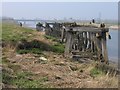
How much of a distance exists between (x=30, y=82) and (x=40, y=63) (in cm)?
378

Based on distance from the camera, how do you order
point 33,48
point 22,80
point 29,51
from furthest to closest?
point 33,48 < point 29,51 < point 22,80

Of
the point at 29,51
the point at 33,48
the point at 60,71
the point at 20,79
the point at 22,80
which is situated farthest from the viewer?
the point at 33,48

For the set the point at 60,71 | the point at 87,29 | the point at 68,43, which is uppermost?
the point at 87,29

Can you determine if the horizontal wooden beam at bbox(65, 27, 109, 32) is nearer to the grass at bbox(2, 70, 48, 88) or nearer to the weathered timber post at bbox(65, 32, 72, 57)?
the weathered timber post at bbox(65, 32, 72, 57)

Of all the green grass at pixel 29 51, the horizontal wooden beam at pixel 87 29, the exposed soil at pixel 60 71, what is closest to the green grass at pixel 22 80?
the exposed soil at pixel 60 71

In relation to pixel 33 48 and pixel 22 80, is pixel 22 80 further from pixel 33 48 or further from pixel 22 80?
pixel 33 48

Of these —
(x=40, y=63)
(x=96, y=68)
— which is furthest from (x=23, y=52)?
(x=96, y=68)

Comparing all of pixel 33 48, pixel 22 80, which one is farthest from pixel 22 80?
pixel 33 48

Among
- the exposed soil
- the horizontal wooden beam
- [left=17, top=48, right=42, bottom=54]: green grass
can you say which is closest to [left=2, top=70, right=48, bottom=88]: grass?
the exposed soil

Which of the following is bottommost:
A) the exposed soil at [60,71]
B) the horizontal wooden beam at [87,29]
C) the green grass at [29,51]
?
the exposed soil at [60,71]

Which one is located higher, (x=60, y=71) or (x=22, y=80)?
(x=22, y=80)

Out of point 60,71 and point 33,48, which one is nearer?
point 60,71

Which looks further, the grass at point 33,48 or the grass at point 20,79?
the grass at point 33,48

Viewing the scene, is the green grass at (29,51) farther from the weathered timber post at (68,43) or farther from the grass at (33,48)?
the weathered timber post at (68,43)
